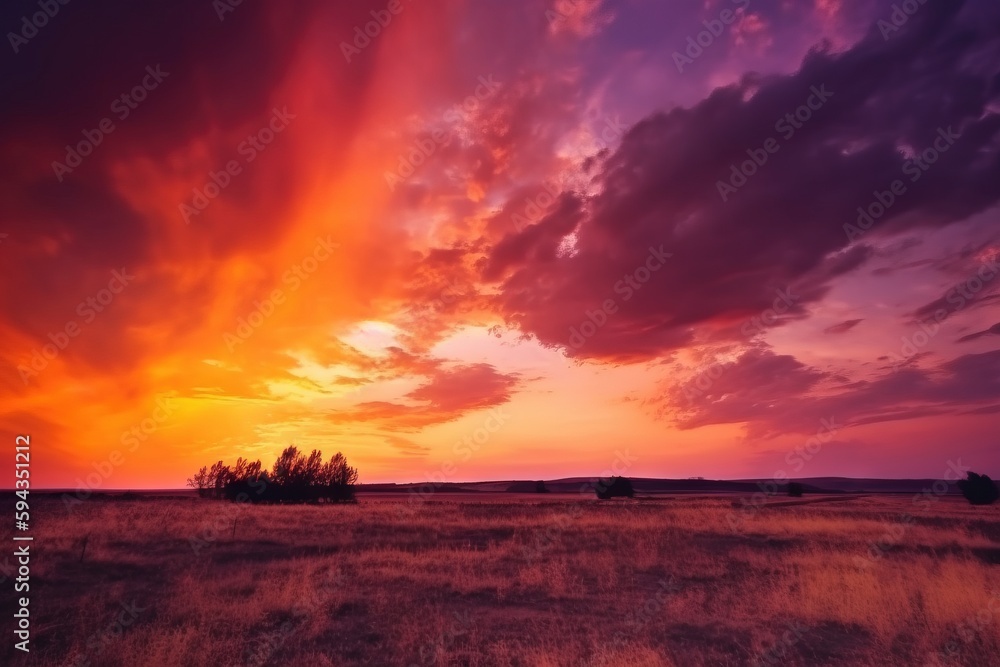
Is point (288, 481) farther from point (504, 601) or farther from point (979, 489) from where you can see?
point (979, 489)

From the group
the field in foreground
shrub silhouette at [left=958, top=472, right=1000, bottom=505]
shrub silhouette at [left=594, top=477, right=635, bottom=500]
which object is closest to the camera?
the field in foreground

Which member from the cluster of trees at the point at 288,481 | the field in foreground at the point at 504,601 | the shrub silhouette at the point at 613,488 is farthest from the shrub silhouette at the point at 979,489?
the cluster of trees at the point at 288,481

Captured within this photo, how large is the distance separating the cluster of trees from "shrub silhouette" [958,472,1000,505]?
70.1 metres

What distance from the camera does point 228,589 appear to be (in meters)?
13.3

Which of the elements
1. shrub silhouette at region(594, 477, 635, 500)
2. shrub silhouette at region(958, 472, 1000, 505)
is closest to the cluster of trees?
shrub silhouette at region(594, 477, 635, 500)

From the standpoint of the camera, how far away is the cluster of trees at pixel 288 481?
60469 millimetres

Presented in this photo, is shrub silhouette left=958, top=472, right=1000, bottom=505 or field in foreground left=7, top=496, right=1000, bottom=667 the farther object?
shrub silhouette left=958, top=472, right=1000, bottom=505

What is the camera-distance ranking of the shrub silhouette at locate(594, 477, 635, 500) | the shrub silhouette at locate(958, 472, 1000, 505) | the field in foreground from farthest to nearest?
the shrub silhouette at locate(594, 477, 635, 500), the shrub silhouette at locate(958, 472, 1000, 505), the field in foreground

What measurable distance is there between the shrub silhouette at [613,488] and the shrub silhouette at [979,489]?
36.0 metres

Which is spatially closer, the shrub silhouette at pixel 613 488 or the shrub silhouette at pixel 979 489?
the shrub silhouette at pixel 979 489

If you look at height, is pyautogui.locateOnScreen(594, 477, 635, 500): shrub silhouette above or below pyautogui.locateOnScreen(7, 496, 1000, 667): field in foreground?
above

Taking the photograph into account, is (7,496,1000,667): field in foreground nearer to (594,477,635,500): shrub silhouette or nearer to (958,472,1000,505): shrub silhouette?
(958,472,1000,505): shrub silhouette

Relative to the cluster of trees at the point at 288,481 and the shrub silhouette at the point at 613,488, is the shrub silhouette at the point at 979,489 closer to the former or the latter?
the shrub silhouette at the point at 613,488

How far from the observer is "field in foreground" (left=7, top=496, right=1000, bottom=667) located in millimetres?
9039
